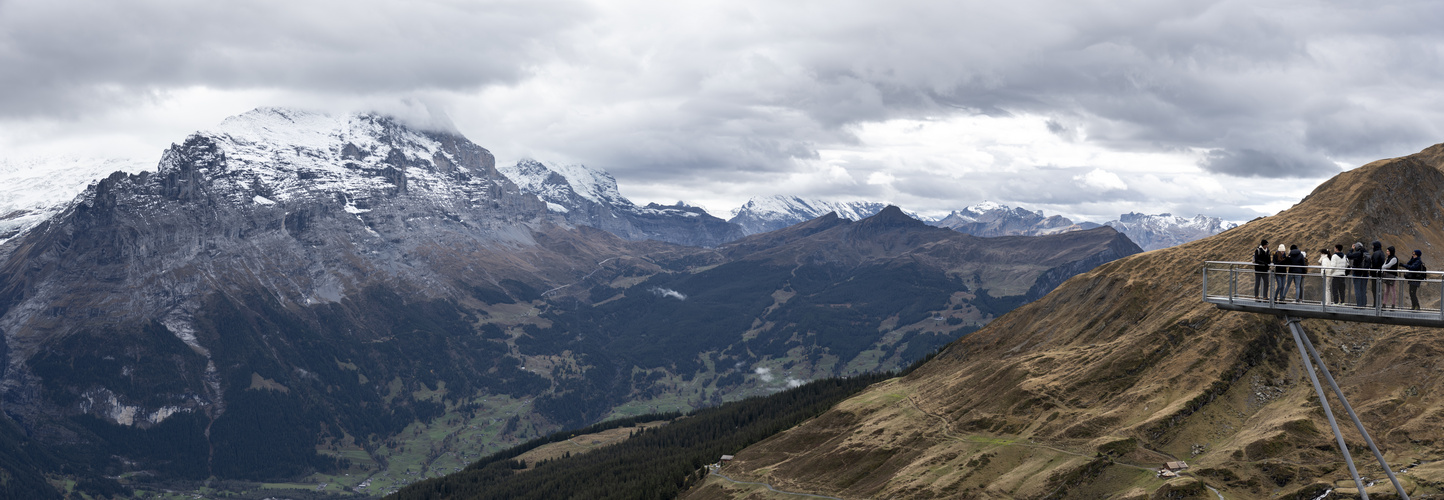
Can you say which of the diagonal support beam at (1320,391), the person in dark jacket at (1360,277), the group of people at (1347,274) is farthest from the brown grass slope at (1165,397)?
Result: the diagonal support beam at (1320,391)

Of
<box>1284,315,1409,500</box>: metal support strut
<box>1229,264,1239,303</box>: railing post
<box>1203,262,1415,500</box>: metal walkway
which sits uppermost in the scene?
<box>1229,264,1239,303</box>: railing post

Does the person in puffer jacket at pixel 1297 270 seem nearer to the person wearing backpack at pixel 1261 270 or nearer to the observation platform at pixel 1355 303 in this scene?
the observation platform at pixel 1355 303

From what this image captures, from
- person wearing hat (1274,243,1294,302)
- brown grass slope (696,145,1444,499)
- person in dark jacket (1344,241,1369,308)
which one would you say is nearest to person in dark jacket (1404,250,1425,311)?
person in dark jacket (1344,241,1369,308)

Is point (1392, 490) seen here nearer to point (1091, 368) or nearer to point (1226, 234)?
point (1091, 368)

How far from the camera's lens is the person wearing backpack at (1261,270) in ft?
146

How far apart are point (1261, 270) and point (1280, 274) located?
359 cm

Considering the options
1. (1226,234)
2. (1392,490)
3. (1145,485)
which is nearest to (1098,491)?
(1145,485)

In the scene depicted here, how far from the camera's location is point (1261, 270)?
151 ft

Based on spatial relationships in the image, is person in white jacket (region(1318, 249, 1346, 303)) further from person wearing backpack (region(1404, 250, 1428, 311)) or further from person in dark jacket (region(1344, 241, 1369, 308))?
person wearing backpack (region(1404, 250, 1428, 311))

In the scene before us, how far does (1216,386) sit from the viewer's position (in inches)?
4385

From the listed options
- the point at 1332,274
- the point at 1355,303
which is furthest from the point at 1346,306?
the point at 1332,274

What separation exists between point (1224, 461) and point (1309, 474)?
29.2ft

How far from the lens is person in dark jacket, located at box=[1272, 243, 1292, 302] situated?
43375mm

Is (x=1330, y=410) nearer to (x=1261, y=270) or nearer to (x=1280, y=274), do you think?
(x=1280, y=274)
